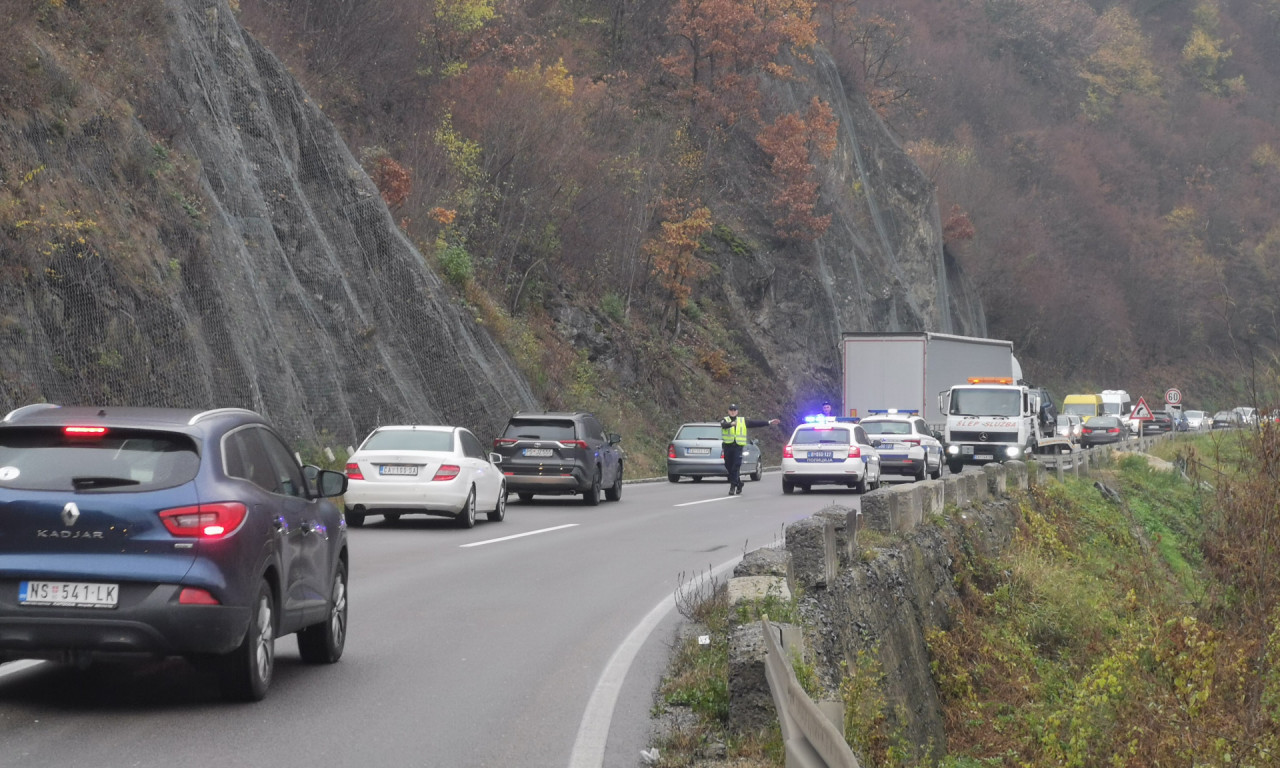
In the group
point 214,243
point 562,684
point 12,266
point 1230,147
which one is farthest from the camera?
point 1230,147

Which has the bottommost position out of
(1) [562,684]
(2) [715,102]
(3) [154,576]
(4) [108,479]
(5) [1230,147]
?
(1) [562,684]

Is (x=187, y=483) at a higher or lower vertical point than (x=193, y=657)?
higher

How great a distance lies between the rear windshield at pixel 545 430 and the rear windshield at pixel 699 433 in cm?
994

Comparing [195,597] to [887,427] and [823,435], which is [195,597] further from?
[887,427]

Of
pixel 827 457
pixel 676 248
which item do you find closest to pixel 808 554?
pixel 827 457

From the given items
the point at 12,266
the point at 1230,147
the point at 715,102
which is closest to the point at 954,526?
the point at 12,266

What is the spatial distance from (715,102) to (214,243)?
30461mm

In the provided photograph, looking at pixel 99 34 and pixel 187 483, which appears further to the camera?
pixel 99 34

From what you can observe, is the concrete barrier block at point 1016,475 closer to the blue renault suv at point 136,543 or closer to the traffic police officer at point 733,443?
the traffic police officer at point 733,443

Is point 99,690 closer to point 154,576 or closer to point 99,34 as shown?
point 154,576

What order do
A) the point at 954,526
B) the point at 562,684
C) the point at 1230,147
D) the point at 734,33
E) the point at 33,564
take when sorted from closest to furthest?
the point at 33,564 → the point at 562,684 → the point at 954,526 → the point at 734,33 → the point at 1230,147

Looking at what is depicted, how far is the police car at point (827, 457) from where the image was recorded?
3033cm

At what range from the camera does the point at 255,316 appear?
27.3 metres

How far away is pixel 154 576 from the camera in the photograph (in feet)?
24.8
